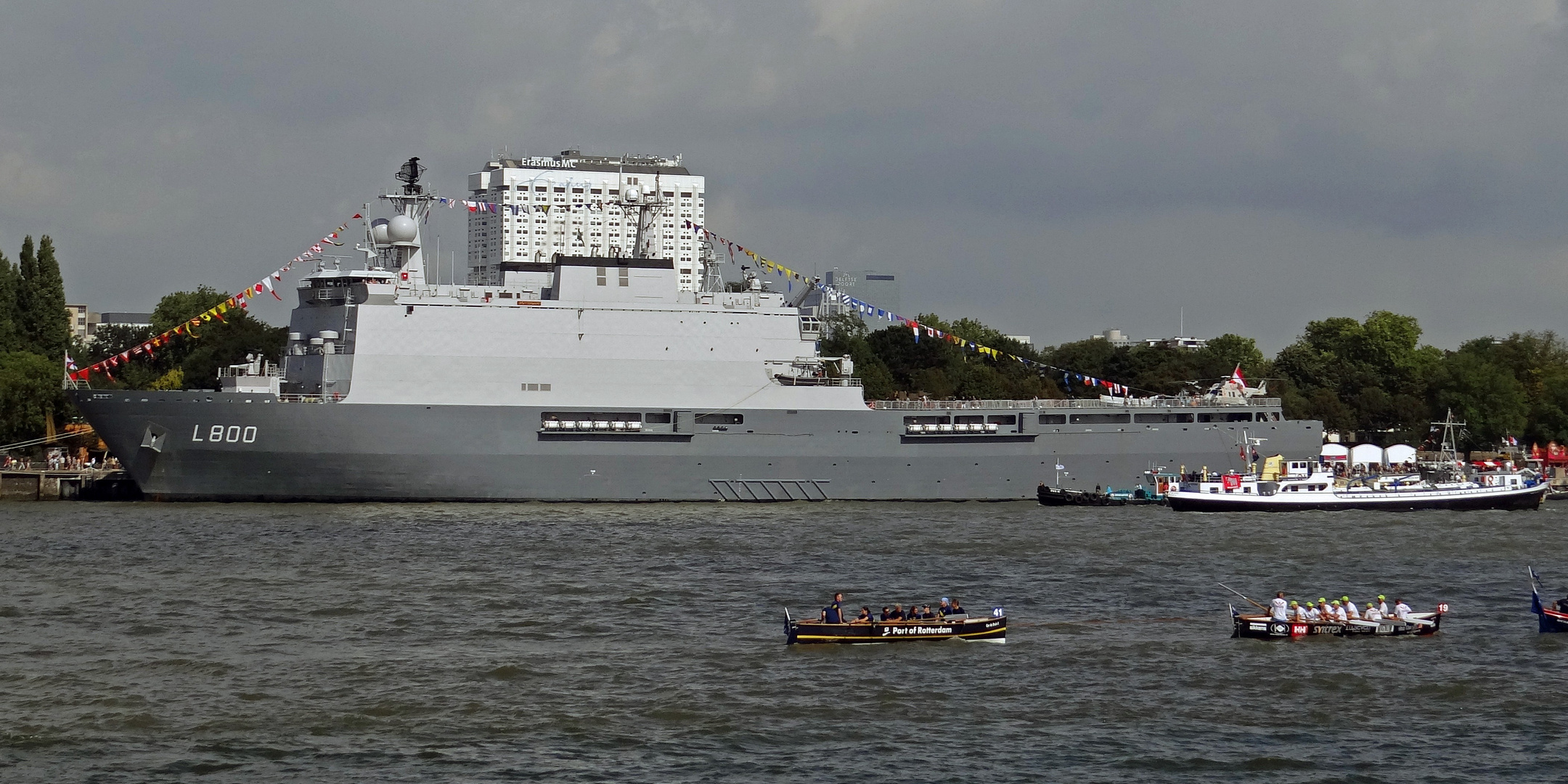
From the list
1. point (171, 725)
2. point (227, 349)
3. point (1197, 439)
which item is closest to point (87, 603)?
point (171, 725)

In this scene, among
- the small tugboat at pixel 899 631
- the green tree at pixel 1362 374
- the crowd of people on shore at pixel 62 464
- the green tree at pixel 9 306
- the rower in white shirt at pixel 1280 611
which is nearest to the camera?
the small tugboat at pixel 899 631

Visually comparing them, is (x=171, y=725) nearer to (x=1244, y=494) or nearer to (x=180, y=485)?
(x=180, y=485)

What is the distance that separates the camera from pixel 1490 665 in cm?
2403

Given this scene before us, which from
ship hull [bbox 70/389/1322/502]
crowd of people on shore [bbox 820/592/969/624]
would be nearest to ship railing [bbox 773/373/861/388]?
ship hull [bbox 70/389/1322/502]

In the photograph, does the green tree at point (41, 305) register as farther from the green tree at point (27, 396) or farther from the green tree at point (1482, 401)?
the green tree at point (1482, 401)

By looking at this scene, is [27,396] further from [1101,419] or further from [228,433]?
[1101,419]

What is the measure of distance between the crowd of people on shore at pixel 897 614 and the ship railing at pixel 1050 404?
24935 mm

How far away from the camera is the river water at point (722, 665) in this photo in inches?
736

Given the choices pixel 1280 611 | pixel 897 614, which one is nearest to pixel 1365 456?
pixel 1280 611

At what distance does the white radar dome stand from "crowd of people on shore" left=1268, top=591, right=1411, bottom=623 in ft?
108

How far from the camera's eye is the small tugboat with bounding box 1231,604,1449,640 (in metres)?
26.0

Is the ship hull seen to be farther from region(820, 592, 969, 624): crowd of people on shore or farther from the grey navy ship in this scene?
region(820, 592, 969, 624): crowd of people on shore

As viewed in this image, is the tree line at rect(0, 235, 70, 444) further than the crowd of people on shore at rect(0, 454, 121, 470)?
Yes

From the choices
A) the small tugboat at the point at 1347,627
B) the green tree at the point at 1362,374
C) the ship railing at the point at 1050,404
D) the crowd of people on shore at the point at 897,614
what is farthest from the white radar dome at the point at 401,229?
the green tree at the point at 1362,374
